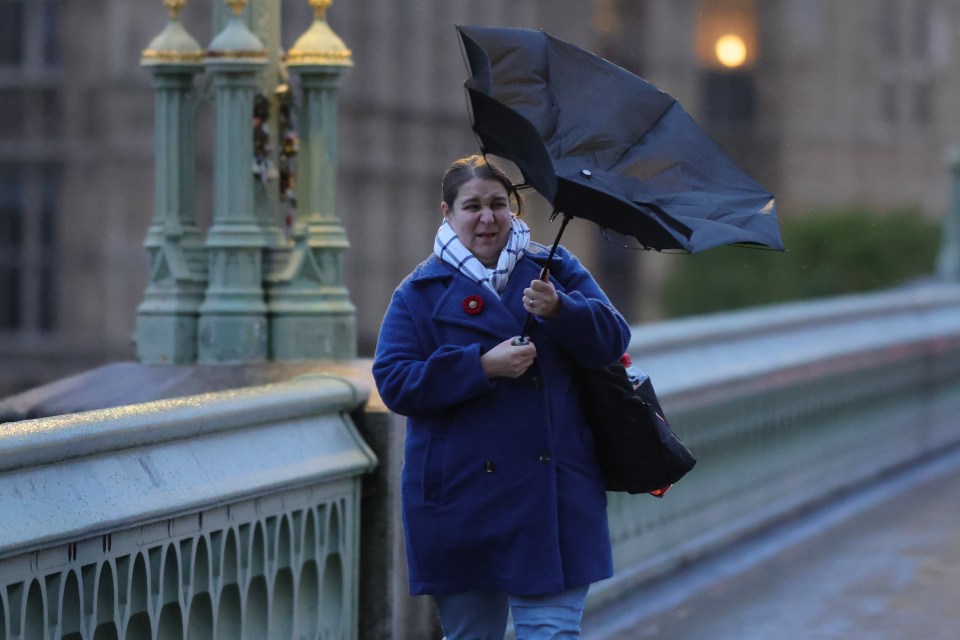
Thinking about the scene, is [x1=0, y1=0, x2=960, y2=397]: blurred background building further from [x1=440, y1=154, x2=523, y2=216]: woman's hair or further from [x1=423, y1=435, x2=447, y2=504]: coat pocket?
[x1=423, y1=435, x2=447, y2=504]: coat pocket

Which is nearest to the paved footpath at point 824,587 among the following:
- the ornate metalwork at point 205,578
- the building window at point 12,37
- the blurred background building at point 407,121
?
the ornate metalwork at point 205,578

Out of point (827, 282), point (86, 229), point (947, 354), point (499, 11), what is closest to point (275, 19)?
point (947, 354)

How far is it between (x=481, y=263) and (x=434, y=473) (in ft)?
1.66

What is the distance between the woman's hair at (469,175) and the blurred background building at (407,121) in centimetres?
1972

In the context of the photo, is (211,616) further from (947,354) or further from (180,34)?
(947,354)

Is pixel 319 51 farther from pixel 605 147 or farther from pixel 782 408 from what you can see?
pixel 782 408

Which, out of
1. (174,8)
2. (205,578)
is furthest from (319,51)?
(205,578)

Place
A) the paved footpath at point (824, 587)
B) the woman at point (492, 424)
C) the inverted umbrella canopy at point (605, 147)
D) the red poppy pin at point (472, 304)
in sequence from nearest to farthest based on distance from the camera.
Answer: the inverted umbrella canopy at point (605, 147)
the woman at point (492, 424)
the red poppy pin at point (472, 304)
the paved footpath at point (824, 587)

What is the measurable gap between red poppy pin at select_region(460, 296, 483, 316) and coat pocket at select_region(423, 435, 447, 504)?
1.01ft

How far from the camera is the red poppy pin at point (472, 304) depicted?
5039mm

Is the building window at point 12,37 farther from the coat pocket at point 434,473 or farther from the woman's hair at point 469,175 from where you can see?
the coat pocket at point 434,473

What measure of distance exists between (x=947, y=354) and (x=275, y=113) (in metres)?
8.00

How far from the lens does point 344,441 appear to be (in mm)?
6234

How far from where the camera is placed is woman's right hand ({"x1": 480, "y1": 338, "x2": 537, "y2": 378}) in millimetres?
4891
